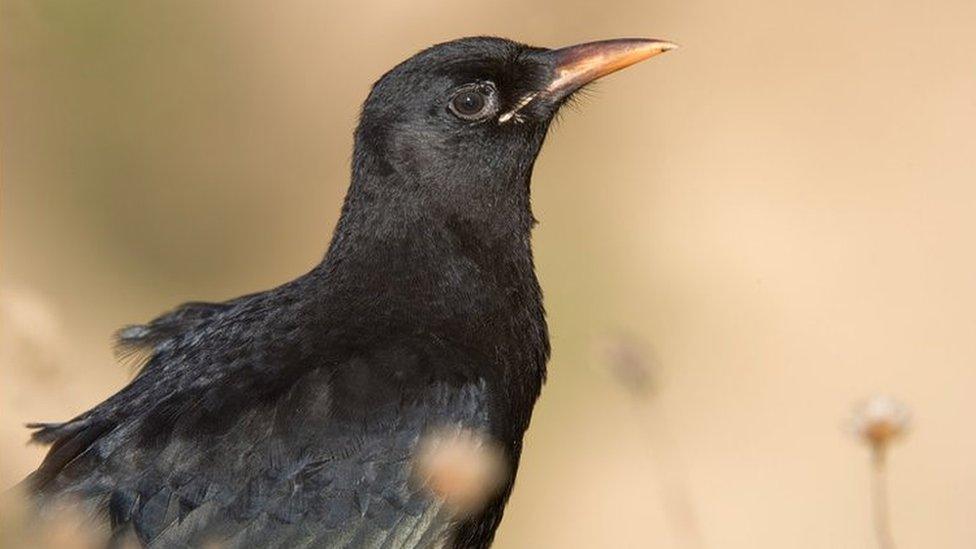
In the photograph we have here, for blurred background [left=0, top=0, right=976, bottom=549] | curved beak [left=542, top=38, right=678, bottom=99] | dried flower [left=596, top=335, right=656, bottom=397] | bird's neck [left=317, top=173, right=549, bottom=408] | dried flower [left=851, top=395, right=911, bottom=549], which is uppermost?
blurred background [left=0, top=0, right=976, bottom=549]

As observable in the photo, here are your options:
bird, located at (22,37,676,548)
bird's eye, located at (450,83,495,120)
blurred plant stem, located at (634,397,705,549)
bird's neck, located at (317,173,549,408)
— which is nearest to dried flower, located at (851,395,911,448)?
bird, located at (22,37,676,548)

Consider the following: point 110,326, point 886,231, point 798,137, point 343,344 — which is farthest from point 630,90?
point 343,344

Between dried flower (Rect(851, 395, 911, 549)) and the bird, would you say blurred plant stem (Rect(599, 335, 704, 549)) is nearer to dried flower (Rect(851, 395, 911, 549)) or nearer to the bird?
the bird

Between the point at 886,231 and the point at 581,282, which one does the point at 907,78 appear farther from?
the point at 581,282

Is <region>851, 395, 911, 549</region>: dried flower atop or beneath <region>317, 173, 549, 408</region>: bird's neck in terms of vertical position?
beneath

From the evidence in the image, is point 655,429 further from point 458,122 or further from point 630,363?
point 630,363

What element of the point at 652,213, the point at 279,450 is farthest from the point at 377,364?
the point at 652,213
